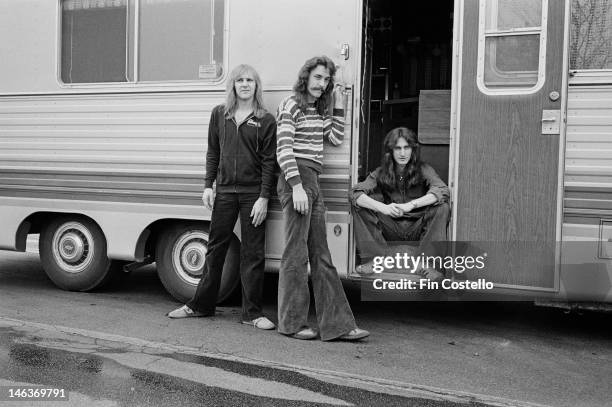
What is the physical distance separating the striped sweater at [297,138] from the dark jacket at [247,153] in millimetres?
179

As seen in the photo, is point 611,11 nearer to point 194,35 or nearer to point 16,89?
point 194,35

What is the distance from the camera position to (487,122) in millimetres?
4652

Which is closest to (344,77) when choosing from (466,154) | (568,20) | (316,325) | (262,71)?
(262,71)

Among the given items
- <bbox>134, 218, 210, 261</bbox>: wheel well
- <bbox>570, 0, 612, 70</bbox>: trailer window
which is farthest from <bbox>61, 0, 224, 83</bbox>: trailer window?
<bbox>570, 0, 612, 70</bbox>: trailer window

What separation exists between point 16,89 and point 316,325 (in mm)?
3390

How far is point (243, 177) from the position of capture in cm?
497

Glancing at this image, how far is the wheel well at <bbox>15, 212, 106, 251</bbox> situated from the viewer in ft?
19.3

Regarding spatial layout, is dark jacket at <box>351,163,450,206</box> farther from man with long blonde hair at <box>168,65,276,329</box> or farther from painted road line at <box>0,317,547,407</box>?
painted road line at <box>0,317,547,407</box>

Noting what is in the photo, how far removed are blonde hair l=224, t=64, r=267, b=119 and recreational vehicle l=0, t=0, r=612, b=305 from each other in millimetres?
223

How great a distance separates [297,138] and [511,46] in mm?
1629

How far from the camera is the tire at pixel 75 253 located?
5816mm

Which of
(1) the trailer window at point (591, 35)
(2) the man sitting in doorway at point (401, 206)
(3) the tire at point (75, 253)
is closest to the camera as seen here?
(1) the trailer window at point (591, 35)

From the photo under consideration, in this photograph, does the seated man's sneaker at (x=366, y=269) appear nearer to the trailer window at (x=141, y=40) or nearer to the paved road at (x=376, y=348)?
the paved road at (x=376, y=348)

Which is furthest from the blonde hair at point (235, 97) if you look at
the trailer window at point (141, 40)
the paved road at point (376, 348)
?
the paved road at point (376, 348)
